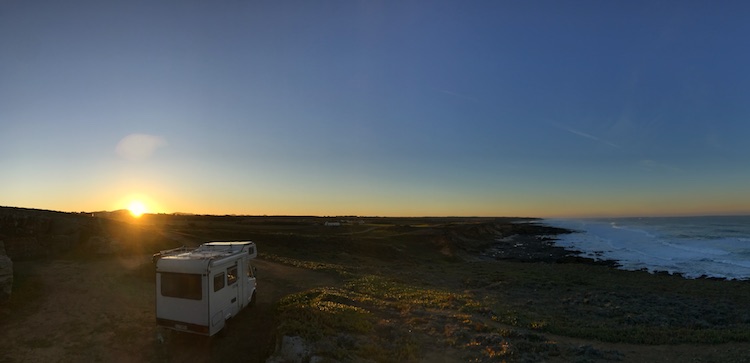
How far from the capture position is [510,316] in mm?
19031

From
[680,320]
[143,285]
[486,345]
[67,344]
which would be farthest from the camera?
[143,285]

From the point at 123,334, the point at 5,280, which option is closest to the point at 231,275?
the point at 123,334

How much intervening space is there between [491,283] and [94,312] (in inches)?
1051

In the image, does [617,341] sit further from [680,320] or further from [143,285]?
[143,285]

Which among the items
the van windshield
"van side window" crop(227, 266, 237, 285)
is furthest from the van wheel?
the van windshield

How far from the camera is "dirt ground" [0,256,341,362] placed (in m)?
14.9

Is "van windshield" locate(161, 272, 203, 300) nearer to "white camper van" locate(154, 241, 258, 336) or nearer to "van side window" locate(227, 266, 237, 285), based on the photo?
"white camper van" locate(154, 241, 258, 336)

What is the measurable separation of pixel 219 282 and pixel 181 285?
134 cm

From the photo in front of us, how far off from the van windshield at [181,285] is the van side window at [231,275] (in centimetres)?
187

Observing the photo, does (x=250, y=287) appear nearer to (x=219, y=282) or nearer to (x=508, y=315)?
(x=219, y=282)

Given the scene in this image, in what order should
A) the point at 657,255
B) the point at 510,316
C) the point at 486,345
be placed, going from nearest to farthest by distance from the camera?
the point at 486,345, the point at 510,316, the point at 657,255

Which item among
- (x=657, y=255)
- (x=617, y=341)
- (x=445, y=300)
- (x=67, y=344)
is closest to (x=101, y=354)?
(x=67, y=344)

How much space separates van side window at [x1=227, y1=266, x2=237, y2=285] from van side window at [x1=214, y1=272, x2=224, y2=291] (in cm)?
67

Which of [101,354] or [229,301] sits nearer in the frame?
[101,354]
